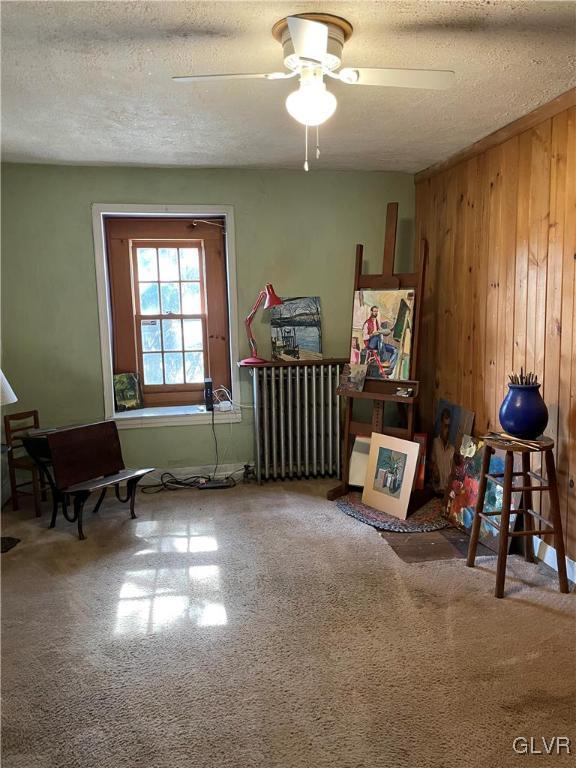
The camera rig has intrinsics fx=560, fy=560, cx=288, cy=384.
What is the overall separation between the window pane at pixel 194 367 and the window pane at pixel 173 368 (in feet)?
0.19

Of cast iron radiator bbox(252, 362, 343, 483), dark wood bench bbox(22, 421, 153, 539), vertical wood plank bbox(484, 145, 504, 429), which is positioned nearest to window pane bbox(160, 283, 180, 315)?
cast iron radiator bbox(252, 362, 343, 483)

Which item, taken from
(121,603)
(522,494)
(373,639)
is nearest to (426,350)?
(522,494)

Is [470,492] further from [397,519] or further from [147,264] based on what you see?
[147,264]

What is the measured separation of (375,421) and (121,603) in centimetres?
220

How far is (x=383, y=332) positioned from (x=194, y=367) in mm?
1674

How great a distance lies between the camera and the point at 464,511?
364 centimetres

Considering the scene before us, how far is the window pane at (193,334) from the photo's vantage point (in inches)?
187

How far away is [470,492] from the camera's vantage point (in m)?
3.62

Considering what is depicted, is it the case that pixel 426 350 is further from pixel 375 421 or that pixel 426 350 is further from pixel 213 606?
pixel 213 606

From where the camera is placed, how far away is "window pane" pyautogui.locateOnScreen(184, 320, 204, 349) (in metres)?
4.75

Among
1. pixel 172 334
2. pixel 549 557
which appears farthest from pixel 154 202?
pixel 549 557

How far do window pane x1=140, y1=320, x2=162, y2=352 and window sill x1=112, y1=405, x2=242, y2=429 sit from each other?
1.69 ft

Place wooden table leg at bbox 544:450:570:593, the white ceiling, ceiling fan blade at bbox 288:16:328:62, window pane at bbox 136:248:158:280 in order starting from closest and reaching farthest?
ceiling fan blade at bbox 288:16:328:62 < the white ceiling < wooden table leg at bbox 544:450:570:593 < window pane at bbox 136:248:158:280

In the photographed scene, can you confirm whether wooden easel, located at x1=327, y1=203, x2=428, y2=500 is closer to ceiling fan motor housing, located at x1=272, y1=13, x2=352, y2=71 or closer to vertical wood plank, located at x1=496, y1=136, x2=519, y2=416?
vertical wood plank, located at x1=496, y1=136, x2=519, y2=416
